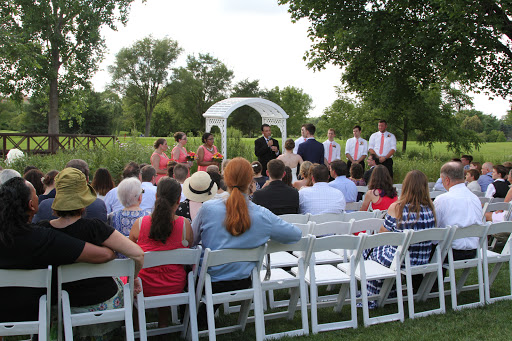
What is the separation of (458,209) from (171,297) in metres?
2.93

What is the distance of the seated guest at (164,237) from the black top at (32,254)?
2.57 ft

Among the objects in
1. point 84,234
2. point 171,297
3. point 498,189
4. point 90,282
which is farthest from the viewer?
point 498,189

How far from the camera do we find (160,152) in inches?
354

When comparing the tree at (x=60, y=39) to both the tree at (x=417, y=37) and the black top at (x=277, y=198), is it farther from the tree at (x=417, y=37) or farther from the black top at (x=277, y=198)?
the black top at (x=277, y=198)

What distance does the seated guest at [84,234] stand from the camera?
3158 mm

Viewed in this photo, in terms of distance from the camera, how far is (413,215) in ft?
15.3

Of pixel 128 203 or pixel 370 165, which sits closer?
pixel 128 203

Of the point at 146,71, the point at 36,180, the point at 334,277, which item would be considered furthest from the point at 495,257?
the point at 146,71

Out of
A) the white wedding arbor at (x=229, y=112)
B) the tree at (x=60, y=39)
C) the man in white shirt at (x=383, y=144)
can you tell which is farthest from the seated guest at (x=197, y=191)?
the tree at (x=60, y=39)

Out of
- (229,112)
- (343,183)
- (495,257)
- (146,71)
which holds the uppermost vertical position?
(146,71)

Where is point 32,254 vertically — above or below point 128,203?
below

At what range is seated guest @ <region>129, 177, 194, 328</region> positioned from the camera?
375 centimetres

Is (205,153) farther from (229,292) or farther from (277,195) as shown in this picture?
(229,292)

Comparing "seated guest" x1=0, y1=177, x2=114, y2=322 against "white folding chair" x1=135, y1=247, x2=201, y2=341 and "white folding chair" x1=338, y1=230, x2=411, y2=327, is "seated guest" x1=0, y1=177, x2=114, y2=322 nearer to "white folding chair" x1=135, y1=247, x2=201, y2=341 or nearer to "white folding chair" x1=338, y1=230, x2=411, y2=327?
"white folding chair" x1=135, y1=247, x2=201, y2=341
